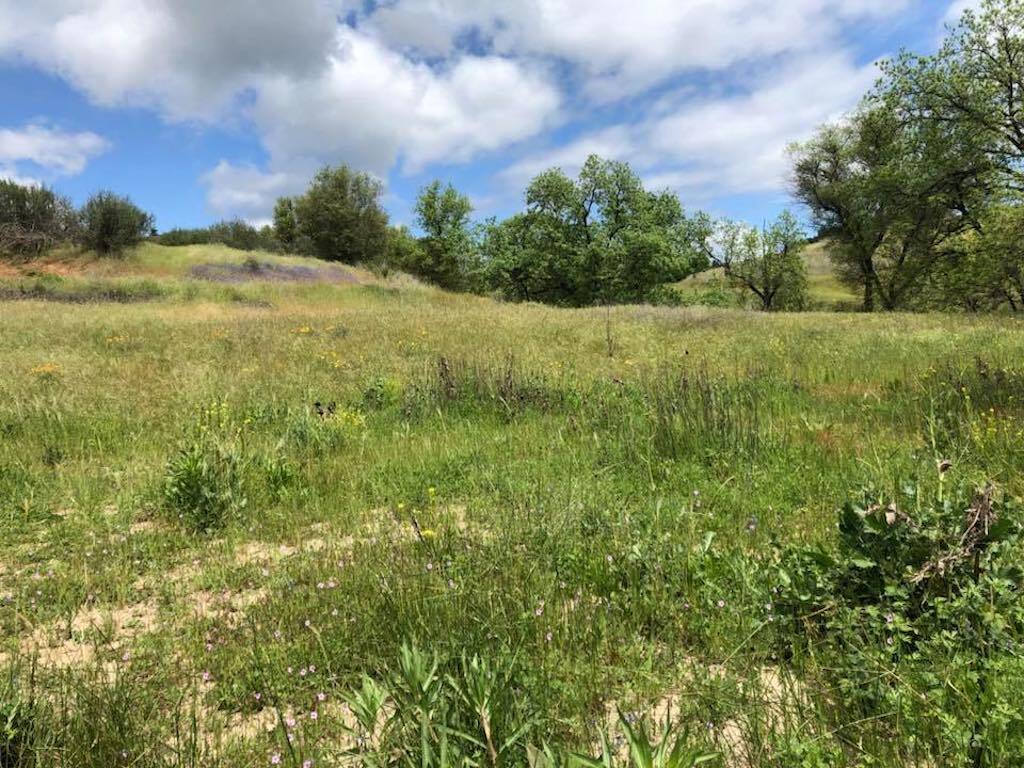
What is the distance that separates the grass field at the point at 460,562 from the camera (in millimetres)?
1991

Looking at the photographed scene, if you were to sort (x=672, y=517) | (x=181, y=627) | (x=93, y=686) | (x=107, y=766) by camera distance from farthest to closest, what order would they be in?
(x=672, y=517), (x=181, y=627), (x=93, y=686), (x=107, y=766)

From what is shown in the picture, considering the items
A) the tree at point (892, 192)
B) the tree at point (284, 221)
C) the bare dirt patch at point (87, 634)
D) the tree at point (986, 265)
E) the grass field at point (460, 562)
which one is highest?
the tree at point (284, 221)

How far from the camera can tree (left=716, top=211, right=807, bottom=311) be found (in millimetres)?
45812

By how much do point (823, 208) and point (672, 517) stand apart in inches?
1750

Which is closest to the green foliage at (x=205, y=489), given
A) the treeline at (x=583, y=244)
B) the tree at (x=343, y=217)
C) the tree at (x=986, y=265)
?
the tree at (x=986, y=265)

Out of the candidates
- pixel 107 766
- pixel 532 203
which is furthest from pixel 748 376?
pixel 532 203

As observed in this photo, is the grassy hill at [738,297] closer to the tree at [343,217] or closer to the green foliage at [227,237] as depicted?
the tree at [343,217]

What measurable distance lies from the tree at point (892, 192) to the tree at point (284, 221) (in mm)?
51175

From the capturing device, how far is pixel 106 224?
3769 centimetres

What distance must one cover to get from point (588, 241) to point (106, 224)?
35.5 metres

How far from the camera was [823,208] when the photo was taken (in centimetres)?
4031

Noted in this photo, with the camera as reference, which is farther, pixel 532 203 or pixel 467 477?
pixel 532 203

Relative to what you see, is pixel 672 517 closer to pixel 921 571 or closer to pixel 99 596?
pixel 921 571

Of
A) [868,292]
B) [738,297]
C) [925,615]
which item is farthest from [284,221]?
[925,615]
